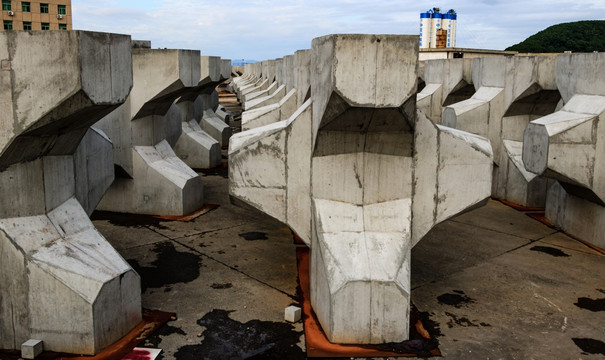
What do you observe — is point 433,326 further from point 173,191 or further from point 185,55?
point 185,55

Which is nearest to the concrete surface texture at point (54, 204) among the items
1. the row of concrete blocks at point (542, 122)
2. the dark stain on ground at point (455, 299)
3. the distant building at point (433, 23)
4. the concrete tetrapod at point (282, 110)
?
the dark stain on ground at point (455, 299)

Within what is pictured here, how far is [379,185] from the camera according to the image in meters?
6.34

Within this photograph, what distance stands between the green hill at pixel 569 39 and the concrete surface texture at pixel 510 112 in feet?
141

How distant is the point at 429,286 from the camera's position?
288 inches

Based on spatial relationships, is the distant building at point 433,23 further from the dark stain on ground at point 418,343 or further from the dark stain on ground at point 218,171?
the dark stain on ground at point 418,343

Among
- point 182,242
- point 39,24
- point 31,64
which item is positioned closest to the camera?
point 31,64

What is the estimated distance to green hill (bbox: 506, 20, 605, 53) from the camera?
→ 51969 mm

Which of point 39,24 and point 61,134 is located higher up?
point 39,24

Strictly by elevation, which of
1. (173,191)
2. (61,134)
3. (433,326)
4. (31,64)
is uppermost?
(31,64)

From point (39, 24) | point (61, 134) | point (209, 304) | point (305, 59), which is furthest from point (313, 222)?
point (39, 24)

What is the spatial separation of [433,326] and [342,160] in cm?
198

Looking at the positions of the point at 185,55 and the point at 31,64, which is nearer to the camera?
the point at 31,64

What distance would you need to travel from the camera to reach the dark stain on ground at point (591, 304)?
6750 mm

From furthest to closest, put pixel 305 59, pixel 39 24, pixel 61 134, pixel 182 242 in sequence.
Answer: pixel 39 24, pixel 305 59, pixel 182 242, pixel 61 134
